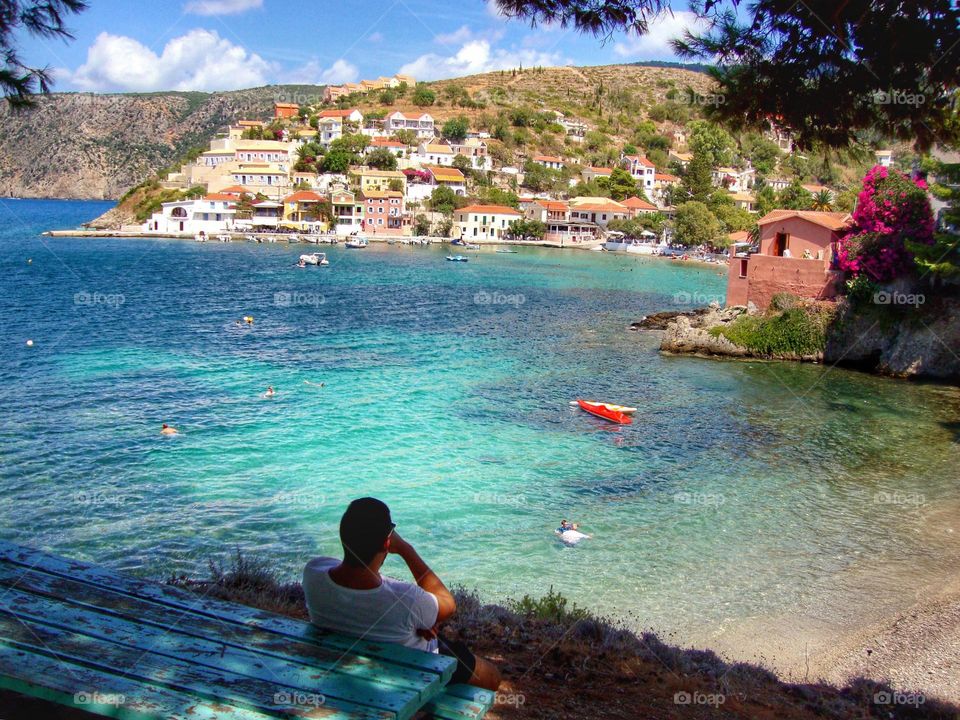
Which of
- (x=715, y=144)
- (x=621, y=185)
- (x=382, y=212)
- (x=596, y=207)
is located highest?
(x=715, y=144)

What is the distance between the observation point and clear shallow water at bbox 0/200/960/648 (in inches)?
477

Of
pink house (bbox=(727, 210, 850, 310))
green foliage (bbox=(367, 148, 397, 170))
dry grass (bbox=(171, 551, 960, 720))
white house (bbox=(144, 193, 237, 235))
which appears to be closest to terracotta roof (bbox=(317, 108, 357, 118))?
green foliage (bbox=(367, 148, 397, 170))

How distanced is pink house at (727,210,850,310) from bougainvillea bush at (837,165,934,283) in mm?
1259

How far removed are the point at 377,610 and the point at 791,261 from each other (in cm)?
3165

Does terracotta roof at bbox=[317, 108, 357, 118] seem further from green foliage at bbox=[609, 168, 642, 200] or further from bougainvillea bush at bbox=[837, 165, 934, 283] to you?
bougainvillea bush at bbox=[837, 165, 934, 283]

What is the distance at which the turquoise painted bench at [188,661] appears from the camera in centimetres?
310

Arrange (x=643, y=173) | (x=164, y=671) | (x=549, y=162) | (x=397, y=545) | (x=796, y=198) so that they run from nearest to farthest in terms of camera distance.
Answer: (x=164, y=671) < (x=397, y=545) < (x=796, y=198) < (x=643, y=173) < (x=549, y=162)

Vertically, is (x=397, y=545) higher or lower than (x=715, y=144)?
lower

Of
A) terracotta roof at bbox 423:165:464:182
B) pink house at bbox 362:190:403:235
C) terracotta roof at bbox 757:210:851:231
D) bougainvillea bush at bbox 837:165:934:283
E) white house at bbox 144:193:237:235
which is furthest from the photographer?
terracotta roof at bbox 423:165:464:182

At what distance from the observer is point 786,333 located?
30719 mm

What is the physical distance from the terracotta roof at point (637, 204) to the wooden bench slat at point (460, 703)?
108 m

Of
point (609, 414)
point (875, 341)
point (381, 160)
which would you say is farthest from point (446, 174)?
point (609, 414)

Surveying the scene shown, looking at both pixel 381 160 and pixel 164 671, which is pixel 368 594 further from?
pixel 381 160

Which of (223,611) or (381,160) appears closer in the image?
(223,611)
